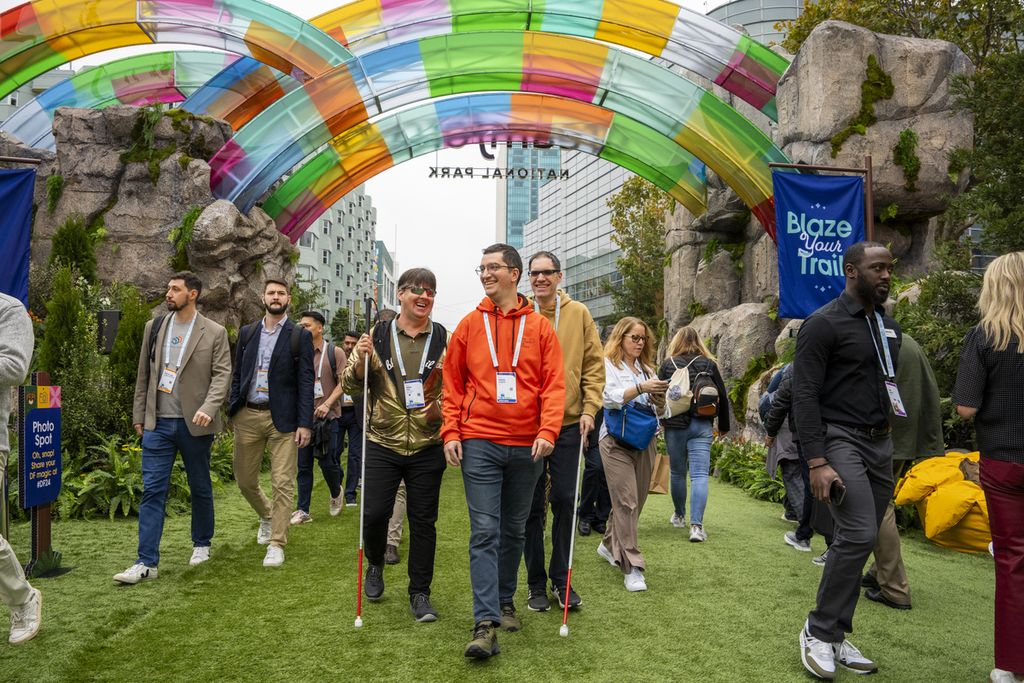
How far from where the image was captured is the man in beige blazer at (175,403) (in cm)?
531

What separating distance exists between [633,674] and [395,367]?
210 centimetres

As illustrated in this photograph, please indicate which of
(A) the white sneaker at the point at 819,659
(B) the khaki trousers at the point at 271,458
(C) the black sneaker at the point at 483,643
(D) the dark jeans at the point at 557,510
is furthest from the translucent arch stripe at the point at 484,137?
(A) the white sneaker at the point at 819,659

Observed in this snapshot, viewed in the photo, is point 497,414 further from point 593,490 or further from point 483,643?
point 593,490

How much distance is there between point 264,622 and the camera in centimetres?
448

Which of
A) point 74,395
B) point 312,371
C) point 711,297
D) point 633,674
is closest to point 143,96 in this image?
point 74,395

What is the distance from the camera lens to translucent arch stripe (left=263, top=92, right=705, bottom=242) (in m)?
18.0

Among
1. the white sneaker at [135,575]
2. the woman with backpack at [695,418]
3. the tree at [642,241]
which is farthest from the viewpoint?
the tree at [642,241]

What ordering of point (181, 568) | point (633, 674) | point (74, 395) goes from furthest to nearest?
point (74, 395)
point (181, 568)
point (633, 674)

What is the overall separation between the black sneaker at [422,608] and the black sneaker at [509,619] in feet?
1.34

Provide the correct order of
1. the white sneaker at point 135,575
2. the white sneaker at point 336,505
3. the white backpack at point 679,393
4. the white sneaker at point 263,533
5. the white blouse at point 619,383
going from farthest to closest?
the white sneaker at point 336,505 → the white backpack at point 679,393 → the white sneaker at point 263,533 → the white blouse at point 619,383 → the white sneaker at point 135,575

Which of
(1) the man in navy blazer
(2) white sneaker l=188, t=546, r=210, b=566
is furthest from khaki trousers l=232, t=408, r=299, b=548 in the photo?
(2) white sneaker l=188, t=546, r=210, b=566

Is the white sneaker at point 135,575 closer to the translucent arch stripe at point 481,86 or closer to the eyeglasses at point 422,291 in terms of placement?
the eyeglasses at point 422,291

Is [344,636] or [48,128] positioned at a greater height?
[48,128]

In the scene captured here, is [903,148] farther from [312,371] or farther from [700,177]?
[312,371]
